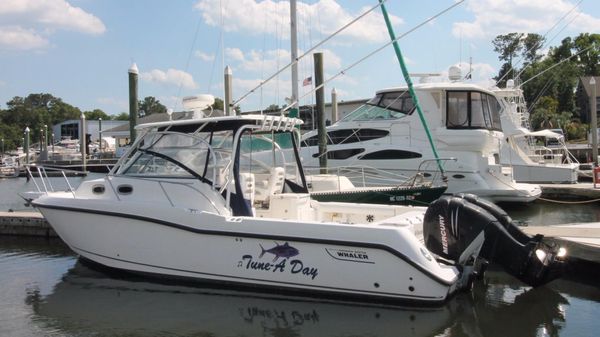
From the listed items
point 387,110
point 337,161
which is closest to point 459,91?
point 387,110

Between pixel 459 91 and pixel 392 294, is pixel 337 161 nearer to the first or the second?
pixel 459 91

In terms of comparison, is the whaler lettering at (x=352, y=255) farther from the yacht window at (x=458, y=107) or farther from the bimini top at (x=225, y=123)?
the yacht window at (x=458, y=107)

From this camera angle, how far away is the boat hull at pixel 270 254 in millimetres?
6301

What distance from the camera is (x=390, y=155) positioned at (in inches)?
645

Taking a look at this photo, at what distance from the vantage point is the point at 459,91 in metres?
16.0

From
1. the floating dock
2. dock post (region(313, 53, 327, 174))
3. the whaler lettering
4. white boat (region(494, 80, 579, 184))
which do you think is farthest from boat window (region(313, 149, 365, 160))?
the whaler lettering

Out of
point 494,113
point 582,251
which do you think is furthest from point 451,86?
point 582,251

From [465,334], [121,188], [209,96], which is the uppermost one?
[209,96]

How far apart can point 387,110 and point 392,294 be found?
11.2 meters

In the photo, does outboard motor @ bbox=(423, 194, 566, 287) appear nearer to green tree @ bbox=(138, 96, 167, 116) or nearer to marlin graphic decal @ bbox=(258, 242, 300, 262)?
marlin graphic decal @ bbox=(258, 242, 300, 262)

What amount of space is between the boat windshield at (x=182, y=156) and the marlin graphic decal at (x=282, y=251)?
1.39 meters

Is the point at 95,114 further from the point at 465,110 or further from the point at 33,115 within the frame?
the point at 465,110

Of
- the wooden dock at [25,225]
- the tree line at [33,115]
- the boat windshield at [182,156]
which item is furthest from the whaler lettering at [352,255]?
the tree line at [33,115]

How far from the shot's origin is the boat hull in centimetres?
630
